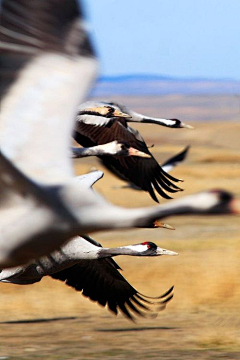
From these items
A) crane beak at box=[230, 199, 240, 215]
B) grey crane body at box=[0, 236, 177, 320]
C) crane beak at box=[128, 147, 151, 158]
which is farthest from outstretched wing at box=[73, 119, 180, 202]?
crane beak at box=[230, 199, 240, 215]

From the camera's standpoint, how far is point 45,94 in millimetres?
6250

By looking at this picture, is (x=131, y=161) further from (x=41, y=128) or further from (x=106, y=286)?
(x=41, y=128)

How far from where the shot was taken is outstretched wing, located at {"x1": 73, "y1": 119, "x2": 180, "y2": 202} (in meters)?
12.0

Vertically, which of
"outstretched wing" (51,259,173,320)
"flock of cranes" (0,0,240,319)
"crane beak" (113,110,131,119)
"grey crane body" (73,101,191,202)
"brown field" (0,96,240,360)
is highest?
"flock of cranes" (0,0,240,319)

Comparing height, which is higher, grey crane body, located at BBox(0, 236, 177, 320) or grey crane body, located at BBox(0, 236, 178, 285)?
grey crane body, located at BBox(0, 236, 178, 285)

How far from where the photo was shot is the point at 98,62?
6254 mm

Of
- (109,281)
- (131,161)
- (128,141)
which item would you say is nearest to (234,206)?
(109,281)

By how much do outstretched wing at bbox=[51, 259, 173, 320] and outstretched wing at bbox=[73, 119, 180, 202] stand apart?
63.9 inches

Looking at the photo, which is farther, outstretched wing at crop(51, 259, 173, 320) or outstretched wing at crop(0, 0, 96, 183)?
outstretched wing at crop(51, 259, 173, 320)

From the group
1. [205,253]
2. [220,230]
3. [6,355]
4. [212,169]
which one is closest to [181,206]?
[6,355]

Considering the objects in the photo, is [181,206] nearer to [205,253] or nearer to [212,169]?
[205,253]

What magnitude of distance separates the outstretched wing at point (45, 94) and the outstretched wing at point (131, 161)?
5615 mm

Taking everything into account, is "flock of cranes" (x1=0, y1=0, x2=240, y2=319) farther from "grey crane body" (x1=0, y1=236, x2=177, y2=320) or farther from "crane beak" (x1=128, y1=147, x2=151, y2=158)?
"crane beak" (x1=128, y1=147, x2=151, y2=158)

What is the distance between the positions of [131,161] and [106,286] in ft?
6.64
